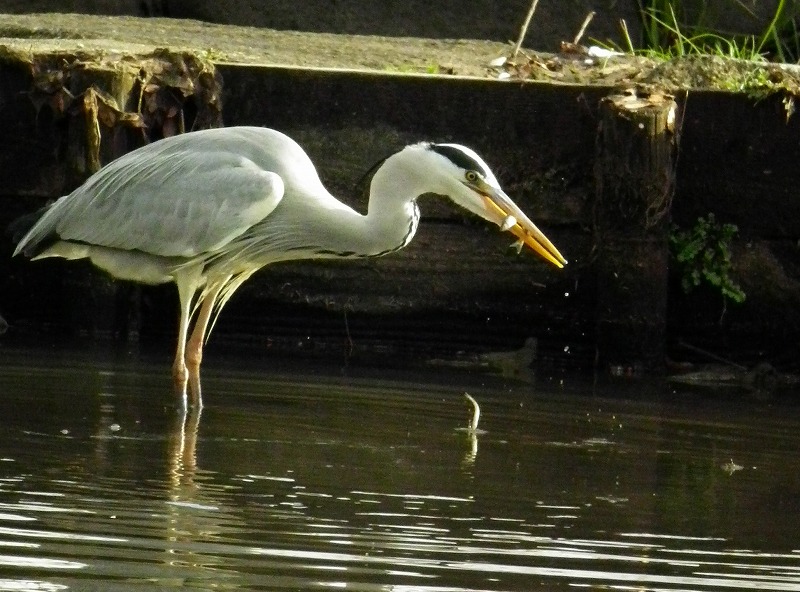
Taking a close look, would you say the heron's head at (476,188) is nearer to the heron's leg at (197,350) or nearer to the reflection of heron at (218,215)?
the reflection of heron at (218,215)

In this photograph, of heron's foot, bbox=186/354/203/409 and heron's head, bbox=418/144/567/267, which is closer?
heron's head, bbox=418/144/567/267

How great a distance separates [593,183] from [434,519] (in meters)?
4.83

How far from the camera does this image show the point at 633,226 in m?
9.09

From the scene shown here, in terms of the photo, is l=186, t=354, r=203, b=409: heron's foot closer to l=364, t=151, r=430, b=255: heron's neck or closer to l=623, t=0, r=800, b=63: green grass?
l=364, t=151, r=430, b=255: heron's neck

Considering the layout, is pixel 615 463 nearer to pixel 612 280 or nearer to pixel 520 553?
pixel 520 553

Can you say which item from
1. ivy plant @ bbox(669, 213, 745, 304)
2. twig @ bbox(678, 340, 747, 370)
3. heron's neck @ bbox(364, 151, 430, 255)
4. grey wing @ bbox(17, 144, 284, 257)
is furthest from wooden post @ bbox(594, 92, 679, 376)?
grey wing @ bbox(17, 144, 284, 257)

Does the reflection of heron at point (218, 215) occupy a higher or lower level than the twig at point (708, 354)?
higher

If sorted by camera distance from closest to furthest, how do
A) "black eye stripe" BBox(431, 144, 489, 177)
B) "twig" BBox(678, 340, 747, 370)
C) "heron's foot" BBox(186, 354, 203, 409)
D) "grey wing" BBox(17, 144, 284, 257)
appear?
"black eye stripe" BBox(431, 144, 489, 177)
"heron's foot" BBox(186, 354, 203, 409)
"grey wing" BBox(17, 144, 284, 257)
"twig" BBox(678, 340, 747, 370)

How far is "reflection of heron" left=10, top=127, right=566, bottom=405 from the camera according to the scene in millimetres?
7227

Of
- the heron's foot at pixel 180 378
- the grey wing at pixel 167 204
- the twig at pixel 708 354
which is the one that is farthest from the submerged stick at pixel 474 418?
the twig at pixel 708 354

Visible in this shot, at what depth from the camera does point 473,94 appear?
30.7 feet

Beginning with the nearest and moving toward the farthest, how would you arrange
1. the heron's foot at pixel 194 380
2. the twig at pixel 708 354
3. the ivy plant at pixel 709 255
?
1. the heron's foot at pixel 194 380
2. the ivy plant at pixel 709 255
3. the twig at pixel 708 354

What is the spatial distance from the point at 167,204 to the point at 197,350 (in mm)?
724

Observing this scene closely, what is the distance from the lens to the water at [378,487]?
161 inches
